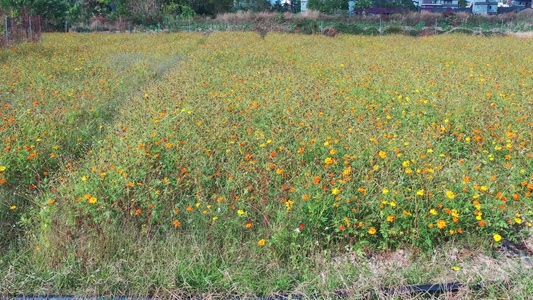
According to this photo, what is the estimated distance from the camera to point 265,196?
346cm

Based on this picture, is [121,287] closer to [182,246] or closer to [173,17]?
[182,246]

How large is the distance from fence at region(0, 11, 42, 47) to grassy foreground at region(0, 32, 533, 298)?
10.0 metres

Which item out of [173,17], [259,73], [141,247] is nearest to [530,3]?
[173,17]

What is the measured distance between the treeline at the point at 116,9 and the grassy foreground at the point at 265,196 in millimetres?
20572

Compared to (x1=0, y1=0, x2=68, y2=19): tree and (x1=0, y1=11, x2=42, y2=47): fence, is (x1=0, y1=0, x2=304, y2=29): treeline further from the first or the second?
(x1=0, y1=11, x2=42, y2=47): fence

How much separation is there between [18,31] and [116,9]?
27198 mm

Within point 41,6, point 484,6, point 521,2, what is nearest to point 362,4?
point 484,6

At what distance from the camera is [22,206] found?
366 cm

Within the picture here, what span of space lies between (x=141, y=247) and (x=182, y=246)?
0.33 meters

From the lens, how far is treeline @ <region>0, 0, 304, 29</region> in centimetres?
2600

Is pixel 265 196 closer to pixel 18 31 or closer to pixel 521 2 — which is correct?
pixel 18 31

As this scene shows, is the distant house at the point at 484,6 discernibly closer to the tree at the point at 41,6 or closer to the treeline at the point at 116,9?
the treeline at the point at 116,9

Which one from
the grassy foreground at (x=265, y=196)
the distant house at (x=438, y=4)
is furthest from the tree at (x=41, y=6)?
the distant house at (x=438, y=4)

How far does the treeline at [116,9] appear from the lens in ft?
85.3
